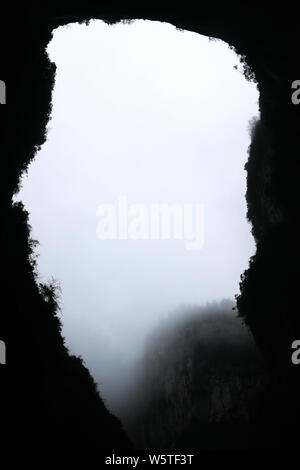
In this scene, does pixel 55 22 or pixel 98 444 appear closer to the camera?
pixel 55 22

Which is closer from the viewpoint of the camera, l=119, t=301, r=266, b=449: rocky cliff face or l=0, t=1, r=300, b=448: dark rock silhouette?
l=0, t=1, r=300, b=448: dark rock silhouette

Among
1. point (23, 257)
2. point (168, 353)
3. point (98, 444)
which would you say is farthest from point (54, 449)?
point (168, 353)

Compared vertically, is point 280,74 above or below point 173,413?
above

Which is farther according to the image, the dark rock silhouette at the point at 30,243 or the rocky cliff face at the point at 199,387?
the rocky cliff face at the point at 199,387

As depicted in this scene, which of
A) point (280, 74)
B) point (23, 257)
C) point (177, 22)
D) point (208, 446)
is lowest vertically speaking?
point (208, 446)

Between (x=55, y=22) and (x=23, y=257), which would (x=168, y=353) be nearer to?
(x=23, y=257)

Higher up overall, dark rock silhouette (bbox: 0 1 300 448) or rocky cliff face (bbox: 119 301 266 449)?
dark rock silhouette (bbox: 0 1 300 448)

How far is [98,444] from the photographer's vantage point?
2147cm

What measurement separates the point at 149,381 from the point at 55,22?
76.3 m

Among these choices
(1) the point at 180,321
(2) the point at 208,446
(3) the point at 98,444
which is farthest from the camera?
(1) the point at 180,321

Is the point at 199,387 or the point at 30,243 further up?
the point at 30,243

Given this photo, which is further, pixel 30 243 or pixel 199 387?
pixel 199 387

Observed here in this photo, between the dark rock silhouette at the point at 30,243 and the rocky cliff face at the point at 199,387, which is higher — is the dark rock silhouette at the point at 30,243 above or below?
→ above

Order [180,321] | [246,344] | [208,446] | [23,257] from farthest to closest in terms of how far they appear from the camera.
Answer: [180,321]
[246,344]
[208,446]
[23,257]
